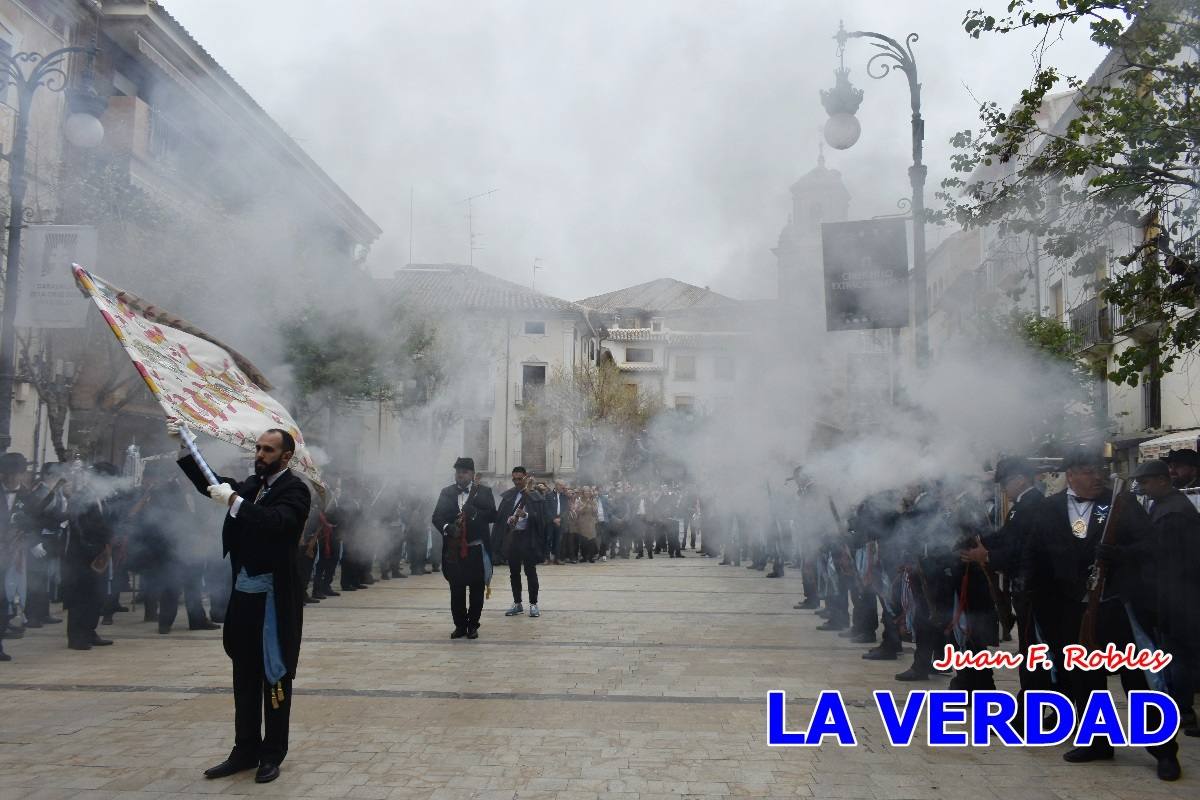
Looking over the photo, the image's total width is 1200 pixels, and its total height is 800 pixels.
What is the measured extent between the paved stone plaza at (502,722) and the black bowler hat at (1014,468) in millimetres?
1671

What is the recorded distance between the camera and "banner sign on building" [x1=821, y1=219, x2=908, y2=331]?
1016 centimetres

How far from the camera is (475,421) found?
1105 inches

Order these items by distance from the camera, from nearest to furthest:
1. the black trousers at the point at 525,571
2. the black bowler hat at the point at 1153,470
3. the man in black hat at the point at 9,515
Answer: the black bowler hat at the point at 1153,470 → the man in black hat at the point at 9,515 → the black trousers at the point at 525,571

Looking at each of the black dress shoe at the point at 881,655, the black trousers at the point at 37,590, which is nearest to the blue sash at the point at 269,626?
the black dress shoe at the point at 881,655

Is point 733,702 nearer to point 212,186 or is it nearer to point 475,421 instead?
point 212,186

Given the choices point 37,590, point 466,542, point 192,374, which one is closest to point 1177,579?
point 192,374

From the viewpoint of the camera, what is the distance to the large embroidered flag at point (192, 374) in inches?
167

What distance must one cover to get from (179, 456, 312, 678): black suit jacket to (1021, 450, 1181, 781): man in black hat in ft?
13.2

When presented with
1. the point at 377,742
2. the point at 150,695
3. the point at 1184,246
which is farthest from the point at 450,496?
the point at 1184,246

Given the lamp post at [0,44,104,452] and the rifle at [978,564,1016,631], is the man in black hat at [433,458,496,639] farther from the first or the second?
the lamp post at [0,44,104,452]

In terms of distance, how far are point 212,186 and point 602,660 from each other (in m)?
8.26

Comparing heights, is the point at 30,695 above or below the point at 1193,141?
below

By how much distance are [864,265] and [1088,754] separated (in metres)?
6.05

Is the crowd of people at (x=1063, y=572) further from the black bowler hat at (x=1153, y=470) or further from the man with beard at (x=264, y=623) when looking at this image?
the man with beard at (x=264, y=623)
